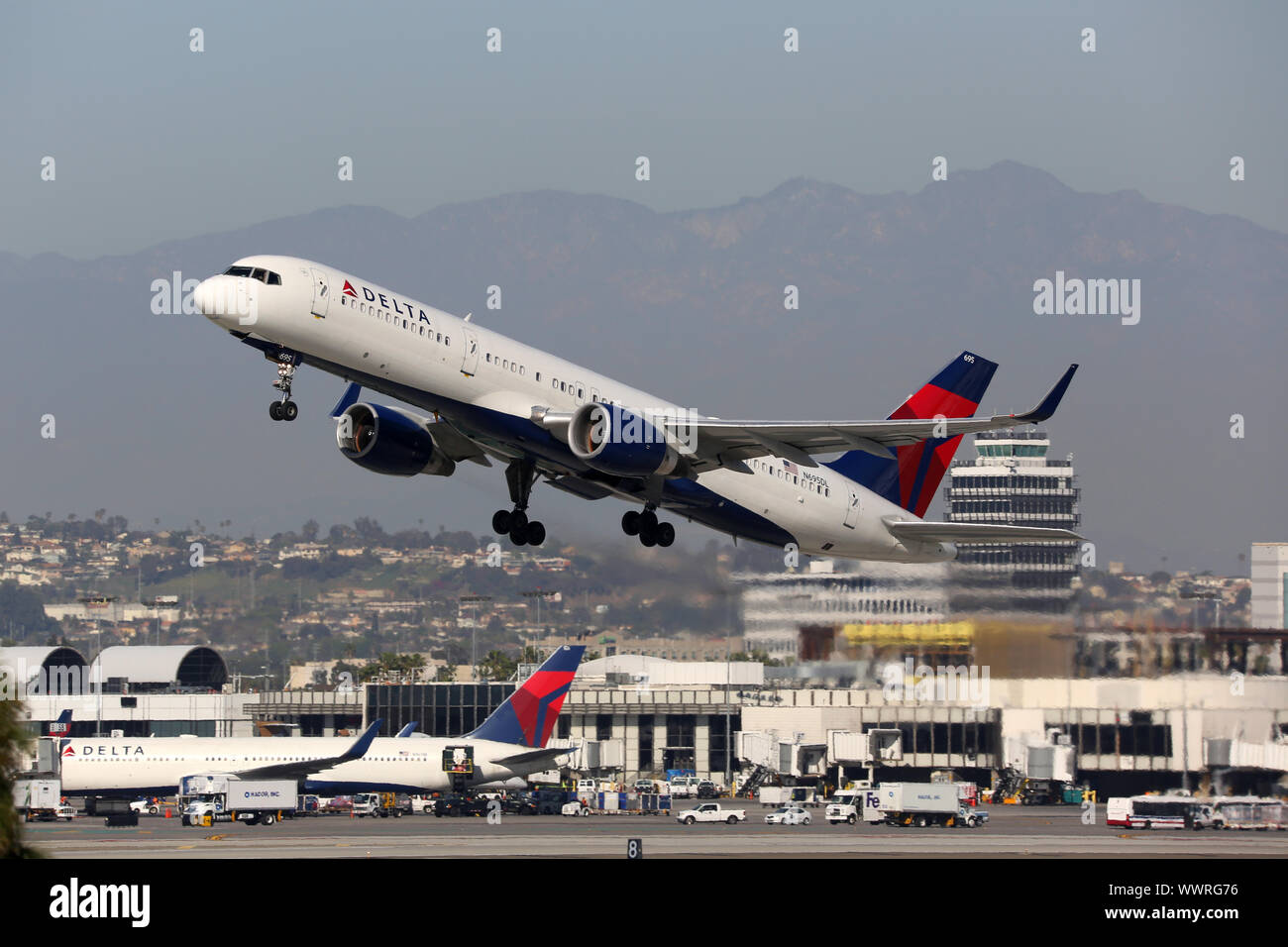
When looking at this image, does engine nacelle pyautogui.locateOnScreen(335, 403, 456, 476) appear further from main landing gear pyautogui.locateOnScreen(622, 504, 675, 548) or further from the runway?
the runway

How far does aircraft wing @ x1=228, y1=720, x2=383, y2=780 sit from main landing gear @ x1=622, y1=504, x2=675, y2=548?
1968 centimetres

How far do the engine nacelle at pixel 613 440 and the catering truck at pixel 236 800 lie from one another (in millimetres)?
24080

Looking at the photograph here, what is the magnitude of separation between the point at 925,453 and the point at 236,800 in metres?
25.3

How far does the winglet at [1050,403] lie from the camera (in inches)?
1324

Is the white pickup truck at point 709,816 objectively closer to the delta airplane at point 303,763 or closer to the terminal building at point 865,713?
the terminal building at point 865,713

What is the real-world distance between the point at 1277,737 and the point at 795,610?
14.2 m

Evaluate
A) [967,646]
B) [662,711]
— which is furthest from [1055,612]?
[662,711]

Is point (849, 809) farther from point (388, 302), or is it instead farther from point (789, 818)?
point (388, 302)

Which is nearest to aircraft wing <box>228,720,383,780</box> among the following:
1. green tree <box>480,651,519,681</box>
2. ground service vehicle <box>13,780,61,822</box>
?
ground service vehicle <box>13,780,61,822</box>

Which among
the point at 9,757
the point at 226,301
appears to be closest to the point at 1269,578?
the point at 226,301

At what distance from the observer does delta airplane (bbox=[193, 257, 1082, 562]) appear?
34.1m

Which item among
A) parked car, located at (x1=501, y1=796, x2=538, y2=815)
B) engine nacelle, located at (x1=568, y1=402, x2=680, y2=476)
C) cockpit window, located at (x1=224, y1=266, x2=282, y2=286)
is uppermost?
cockpit window, located at (x1=224, y1=266, x2=282, y2=286)
